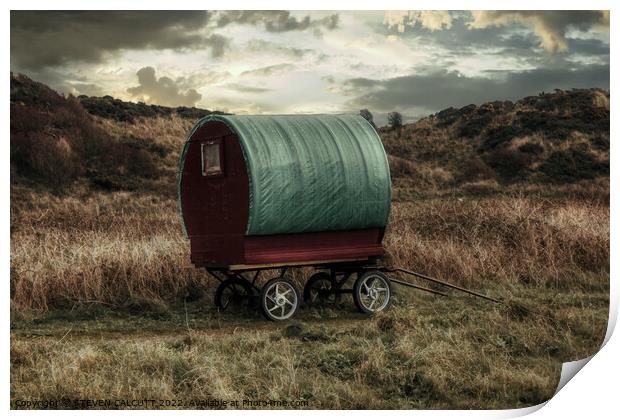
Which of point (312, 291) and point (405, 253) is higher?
point (405, 253)

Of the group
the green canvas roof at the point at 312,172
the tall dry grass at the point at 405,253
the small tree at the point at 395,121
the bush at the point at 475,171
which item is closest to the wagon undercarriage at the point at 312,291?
the green canvas roof at the point at 312,172

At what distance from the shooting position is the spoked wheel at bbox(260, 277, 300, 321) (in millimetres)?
11758

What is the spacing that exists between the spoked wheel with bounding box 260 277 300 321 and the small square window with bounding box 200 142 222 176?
5.97 feet

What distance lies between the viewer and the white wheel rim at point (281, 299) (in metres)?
11.9

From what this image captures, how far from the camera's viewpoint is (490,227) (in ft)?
53.5

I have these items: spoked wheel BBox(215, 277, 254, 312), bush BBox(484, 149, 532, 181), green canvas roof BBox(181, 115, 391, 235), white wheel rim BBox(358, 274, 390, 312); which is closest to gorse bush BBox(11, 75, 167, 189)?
bush BBox(484, 149, 532, 181)

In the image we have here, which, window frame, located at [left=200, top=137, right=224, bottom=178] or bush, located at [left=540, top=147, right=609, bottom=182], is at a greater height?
window frame, located at [left=200, top=137, right=224, bottom=178]

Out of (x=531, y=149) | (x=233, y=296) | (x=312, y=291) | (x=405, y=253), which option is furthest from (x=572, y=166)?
(x=233, y=296)

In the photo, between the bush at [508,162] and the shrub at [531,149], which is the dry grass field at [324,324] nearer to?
the bush at [508,162]

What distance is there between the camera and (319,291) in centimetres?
1306

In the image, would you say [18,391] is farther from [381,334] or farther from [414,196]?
[414,196]

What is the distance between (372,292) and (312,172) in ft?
6.98

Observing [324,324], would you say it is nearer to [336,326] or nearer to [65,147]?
[336,326]

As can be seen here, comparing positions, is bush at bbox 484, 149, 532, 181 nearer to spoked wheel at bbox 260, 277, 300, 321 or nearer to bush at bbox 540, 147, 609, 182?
bush at bbox 540, 147, 609, 182
